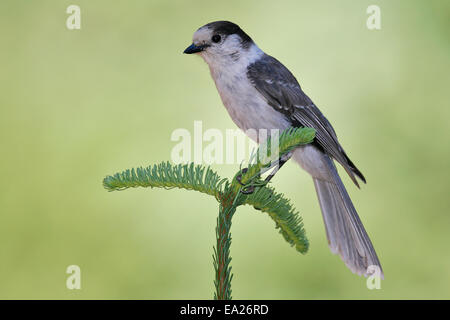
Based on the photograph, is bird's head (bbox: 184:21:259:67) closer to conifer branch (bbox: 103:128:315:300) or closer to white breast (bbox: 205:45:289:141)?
white breast (bbox: 205:45:289:141)

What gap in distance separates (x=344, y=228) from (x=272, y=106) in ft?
2.65

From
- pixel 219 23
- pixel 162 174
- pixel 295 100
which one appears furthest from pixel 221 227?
pixel 219 23

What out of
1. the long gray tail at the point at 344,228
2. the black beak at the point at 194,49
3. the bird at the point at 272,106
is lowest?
the long gray tail at the point at 344,228

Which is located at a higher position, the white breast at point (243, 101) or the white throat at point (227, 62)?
the white throat at point (227, 62)

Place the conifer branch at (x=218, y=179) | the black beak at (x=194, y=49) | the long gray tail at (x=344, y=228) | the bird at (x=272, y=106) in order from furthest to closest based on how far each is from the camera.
Result: 1. the black beak at (x=194, y=49)
2. the bird at (x=272, y=106)
3. the long gray tail at (x=344, y=228)
4. the conifer branch at (x=218, y=179)

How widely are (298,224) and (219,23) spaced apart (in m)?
1.39

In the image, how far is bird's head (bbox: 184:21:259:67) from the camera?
9.62 feet

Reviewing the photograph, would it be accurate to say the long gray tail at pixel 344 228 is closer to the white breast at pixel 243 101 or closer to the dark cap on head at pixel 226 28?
the white breast at pixel 243 101

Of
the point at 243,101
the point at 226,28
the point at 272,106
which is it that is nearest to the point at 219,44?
the point at 226,28

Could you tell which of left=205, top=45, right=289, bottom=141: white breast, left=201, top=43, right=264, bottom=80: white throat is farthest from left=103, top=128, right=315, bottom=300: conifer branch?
left=201, top=43, right=264, bottom=80: white throat

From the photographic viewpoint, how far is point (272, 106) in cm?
290

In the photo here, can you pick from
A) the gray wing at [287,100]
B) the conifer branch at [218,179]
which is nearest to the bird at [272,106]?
the gray wing at [287,100]

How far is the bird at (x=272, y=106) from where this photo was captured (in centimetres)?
282

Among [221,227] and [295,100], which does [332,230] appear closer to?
[295,100]
